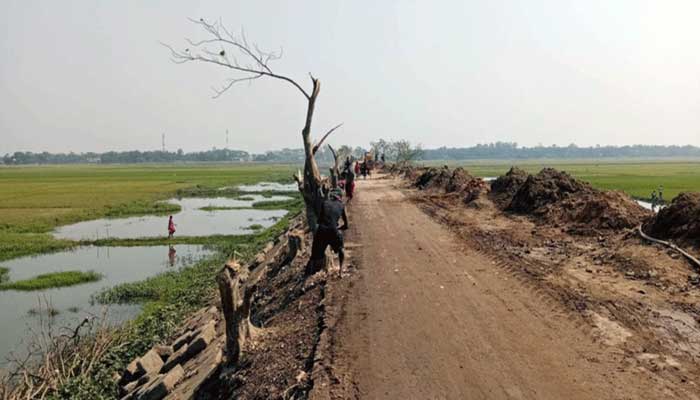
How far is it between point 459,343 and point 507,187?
1559cm

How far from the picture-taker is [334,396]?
572cm

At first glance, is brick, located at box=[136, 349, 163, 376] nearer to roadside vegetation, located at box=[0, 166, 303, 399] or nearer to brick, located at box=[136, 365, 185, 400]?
roadside vegetation, located at box=[0, 166, 303, 399]

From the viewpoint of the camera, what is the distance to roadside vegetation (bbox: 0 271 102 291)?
19.5 metres

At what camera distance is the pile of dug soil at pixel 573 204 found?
13.7 meters

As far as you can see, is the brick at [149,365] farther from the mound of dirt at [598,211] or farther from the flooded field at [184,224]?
the flooded field at [184,224]

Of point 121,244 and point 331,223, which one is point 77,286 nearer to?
point 121,244

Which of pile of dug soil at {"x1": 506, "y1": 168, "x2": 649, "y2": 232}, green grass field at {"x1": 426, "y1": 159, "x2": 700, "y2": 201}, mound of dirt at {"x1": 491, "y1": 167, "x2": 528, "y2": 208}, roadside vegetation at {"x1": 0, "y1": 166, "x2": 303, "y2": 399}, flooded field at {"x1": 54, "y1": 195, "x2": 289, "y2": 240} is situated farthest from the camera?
green grass field at {"x1": 426, "y1": 159, "x2": 700, "y2": 201}

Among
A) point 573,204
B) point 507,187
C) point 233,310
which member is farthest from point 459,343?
point 507,187

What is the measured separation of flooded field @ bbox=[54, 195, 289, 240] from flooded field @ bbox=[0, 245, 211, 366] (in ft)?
14.9

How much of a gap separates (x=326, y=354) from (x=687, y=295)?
574cm

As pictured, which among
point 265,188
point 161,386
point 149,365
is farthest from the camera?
point 265,188

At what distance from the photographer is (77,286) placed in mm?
19750

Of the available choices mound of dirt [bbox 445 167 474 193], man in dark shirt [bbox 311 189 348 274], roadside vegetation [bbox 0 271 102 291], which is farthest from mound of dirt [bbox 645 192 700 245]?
roadside vegetation [bbox 0 271 102 291]

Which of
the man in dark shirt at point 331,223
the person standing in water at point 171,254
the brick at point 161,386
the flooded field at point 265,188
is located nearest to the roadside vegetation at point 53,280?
the person standing in water at point 171,254
